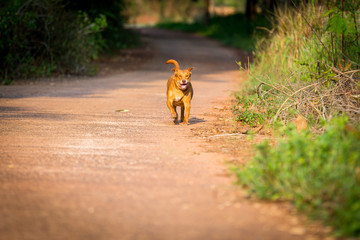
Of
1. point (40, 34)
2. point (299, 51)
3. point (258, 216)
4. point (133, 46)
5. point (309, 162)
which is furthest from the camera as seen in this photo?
point (133, 46)

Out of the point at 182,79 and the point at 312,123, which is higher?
the point at 182,79

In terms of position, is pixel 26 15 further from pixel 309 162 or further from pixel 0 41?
pixel 309 162

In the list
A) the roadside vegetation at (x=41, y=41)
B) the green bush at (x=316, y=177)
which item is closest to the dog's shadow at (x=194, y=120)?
the green bush at (x=316, y=177)

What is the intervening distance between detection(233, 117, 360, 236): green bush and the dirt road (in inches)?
7.3

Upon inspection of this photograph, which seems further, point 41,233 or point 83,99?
point 83,99

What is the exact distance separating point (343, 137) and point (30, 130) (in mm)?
4649

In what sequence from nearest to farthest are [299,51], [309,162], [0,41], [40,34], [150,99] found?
[309,162] < [299,51] < [150,99] < [0,41] < [40,34]

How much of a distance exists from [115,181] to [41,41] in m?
12.3

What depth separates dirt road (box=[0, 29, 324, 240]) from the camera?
4039 mm

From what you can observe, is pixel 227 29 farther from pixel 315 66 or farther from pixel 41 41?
pixel 315 66

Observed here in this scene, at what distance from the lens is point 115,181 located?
5.23 m

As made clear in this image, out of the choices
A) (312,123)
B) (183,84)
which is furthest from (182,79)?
(312,123)

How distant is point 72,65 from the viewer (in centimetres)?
1709

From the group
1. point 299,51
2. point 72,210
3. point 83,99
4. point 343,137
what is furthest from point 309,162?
point 83,99
